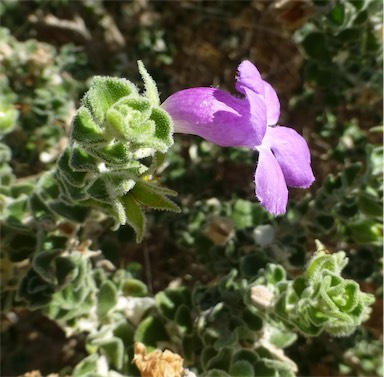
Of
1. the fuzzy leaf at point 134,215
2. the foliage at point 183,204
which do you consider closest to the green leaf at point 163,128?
the foliage at point 183,204

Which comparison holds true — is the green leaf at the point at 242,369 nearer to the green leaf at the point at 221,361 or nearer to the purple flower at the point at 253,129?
the green leaf at the point at 221,361

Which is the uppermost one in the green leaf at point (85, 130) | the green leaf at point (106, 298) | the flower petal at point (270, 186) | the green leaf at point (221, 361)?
the green leaf at point (85, 130)

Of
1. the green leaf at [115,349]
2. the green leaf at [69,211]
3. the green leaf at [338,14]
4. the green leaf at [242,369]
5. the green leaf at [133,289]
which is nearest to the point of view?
the green leaf at [242,369]

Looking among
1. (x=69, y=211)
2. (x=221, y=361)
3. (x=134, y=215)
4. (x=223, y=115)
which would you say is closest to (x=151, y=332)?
(x=221, y=361)

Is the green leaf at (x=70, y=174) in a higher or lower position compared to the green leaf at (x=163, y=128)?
lower

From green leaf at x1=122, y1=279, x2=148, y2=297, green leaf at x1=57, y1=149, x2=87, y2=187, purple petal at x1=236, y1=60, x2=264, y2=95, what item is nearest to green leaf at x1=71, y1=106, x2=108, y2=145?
green leaf at x1=57, y1=149, x2=87, y2=187

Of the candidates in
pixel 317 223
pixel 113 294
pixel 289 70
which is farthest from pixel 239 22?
pixel 113 294

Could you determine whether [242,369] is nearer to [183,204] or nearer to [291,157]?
[291,157]
